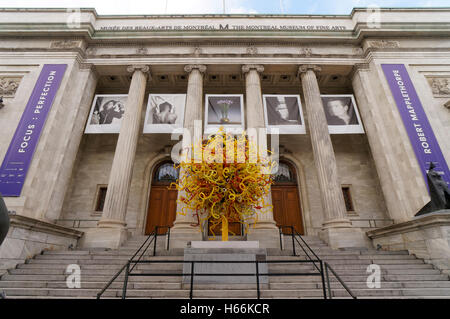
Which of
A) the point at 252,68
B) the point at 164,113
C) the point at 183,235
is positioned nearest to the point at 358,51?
the point at 252,68

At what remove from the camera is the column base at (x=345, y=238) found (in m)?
8.68

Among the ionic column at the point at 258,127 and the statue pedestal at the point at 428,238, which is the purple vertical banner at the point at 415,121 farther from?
the ionic column at the point at 258,127

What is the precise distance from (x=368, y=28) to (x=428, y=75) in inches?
153

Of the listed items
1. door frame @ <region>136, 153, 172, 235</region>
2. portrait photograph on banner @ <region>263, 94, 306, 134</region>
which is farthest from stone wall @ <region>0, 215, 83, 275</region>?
portrait photograph on banner @ <region>263, 94, 306, 134</region>

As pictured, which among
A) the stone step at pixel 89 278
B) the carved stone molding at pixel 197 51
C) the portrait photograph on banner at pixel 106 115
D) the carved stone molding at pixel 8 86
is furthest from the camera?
the carved stone molding at pixel 197 51

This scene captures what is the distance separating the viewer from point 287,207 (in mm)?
12992

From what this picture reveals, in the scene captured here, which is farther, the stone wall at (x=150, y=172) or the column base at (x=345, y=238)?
the stone wall at (x=150, y=172)

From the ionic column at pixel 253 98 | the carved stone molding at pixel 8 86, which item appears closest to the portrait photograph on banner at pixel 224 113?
the ionic column at pixel 253 98

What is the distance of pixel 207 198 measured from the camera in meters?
6.07

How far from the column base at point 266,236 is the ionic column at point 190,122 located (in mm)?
1971

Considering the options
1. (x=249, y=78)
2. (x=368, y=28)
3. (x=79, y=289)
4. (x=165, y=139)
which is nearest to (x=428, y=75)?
(x=368, y=28)

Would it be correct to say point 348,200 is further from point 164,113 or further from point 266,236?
point 164,113

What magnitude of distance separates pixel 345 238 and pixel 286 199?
4.60 metres
